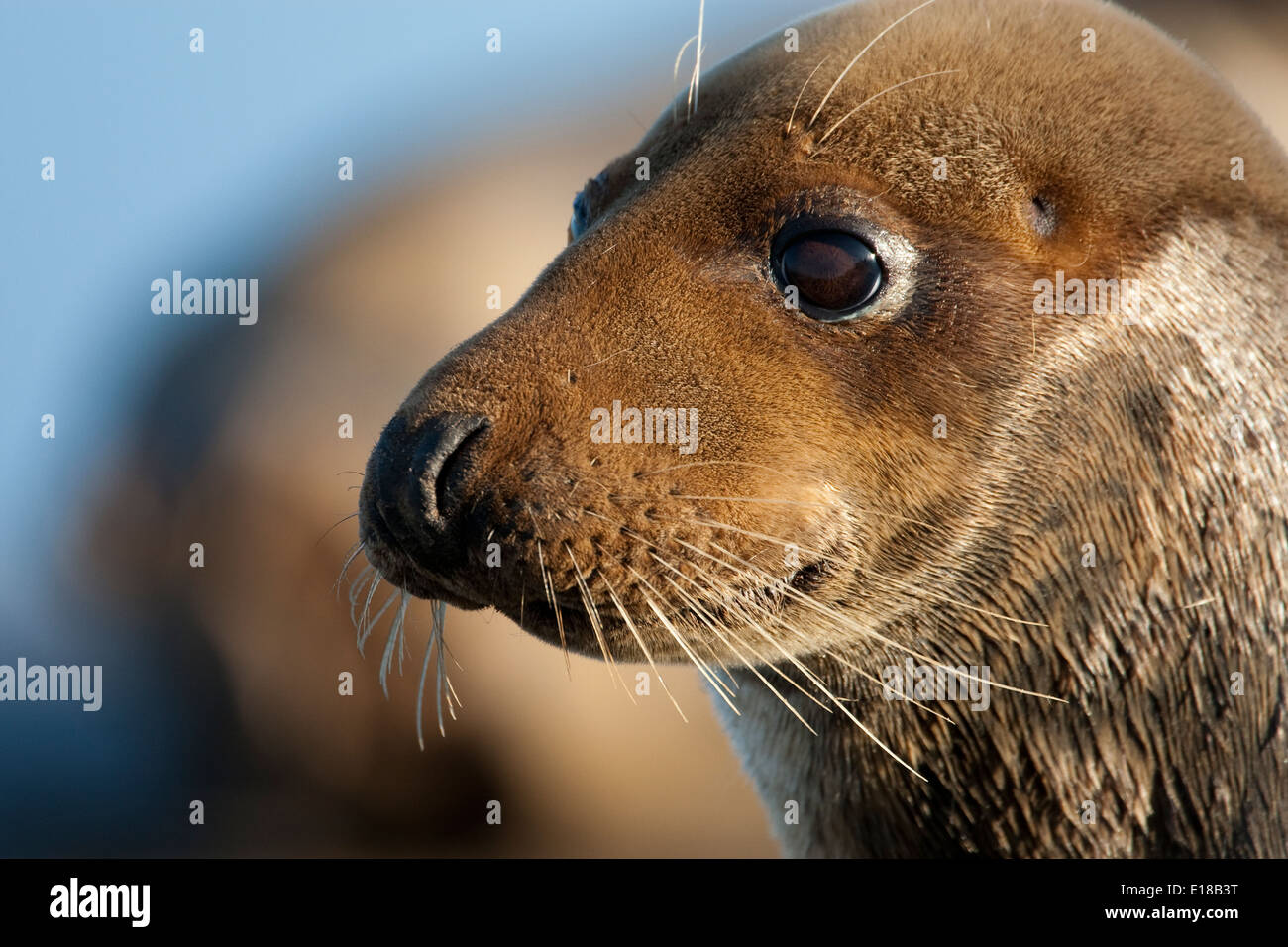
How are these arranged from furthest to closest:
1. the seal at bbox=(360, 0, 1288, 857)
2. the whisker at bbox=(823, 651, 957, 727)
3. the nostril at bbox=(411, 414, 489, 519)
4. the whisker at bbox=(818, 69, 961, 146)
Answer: the whisker at bbox=(823, 651, 957, 727), the whisker at bbox=(818, 69, 961, 146), the seal at bbox=(360, 0, 1288, 857), the nostril at bbox=(411, 414, 489, 519)

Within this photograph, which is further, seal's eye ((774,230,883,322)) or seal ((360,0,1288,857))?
seal's eye ((774,230,883,322))

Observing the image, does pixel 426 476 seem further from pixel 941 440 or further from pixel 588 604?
pixel 941 440

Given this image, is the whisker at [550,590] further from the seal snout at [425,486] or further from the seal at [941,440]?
the seal snout at [425,486]

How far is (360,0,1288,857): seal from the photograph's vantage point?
3279 millimetres

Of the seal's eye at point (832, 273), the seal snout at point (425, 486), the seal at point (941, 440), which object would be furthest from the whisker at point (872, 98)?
the seal snout at point (425, 486)

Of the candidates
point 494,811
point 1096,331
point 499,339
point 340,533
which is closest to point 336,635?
point 340,533

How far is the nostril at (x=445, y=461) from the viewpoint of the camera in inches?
124

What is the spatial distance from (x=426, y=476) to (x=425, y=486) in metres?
0.02

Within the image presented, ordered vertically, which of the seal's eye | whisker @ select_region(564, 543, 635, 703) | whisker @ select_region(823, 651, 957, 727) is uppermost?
the seal's eye

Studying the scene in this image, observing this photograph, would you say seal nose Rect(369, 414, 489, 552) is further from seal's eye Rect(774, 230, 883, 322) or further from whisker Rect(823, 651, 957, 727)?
whisker Rect(823, 651, 957, 727)

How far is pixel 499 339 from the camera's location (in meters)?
3.40

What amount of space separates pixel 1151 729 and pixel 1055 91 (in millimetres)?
1676

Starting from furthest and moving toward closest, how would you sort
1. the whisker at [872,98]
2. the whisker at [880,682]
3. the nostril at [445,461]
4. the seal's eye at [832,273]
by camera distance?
the whisker at [880,682]
the whisker at [872,98]
the seal's eye at [832,273]
the nostril at [445,461]

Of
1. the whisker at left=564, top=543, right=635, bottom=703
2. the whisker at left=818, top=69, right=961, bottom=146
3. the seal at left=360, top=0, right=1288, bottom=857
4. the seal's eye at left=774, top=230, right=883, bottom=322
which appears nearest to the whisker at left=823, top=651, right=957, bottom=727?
the seal at left=360, top=0, right=1288, bottom=857
